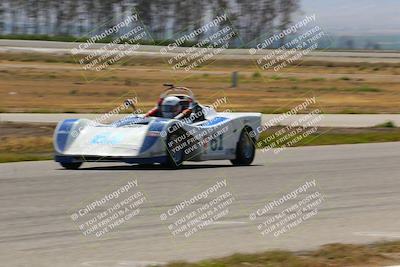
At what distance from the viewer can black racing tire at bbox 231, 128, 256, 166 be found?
17.3 meters

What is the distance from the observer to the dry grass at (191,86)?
34844 millimetres

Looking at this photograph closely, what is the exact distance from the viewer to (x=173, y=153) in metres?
15.9

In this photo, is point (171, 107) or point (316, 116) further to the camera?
point (316, 116)

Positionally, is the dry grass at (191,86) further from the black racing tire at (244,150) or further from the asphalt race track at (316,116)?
the black racing tire at (244,150)

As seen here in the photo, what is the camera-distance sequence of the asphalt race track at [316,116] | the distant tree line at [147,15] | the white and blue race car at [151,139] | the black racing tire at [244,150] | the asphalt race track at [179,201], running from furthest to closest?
the distant tree line at [147,15]
the asphalt race track at [316,116]
the black racing tire at [244,150]
the white and blue race car at [151,139]
the asphalt race track at [179,201]

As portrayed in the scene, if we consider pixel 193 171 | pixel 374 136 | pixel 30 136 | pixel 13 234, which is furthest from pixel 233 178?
pixel 374 136

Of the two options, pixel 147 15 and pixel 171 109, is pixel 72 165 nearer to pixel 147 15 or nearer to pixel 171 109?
pixel 171 109

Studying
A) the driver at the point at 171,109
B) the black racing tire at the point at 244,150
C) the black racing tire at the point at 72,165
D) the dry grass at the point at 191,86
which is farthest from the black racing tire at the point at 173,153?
the dry grass at the point at 191,86

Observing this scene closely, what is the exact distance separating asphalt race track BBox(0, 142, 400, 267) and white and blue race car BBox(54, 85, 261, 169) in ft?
0.79

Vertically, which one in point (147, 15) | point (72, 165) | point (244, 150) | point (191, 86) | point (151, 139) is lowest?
point (147, 15)

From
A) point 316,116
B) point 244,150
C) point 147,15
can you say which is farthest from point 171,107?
point 147,15

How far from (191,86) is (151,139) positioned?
98.3ft

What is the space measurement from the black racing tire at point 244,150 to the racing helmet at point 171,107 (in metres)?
1.28

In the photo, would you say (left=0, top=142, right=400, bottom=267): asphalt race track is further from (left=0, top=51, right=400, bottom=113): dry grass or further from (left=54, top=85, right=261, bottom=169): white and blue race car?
(left=0, top=51, right=400, bottom=113): dry grass
